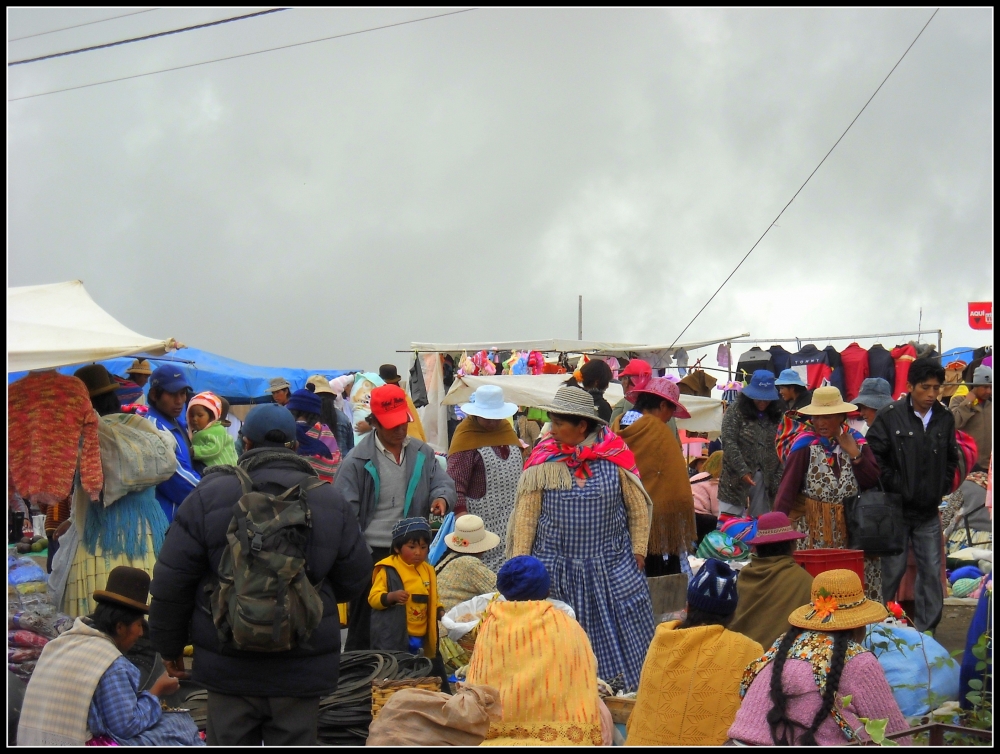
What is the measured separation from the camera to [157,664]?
14.5 feet

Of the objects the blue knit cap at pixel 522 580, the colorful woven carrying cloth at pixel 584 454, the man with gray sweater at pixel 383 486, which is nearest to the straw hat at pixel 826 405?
the colorful woven carrying cloth at pixel 584 454

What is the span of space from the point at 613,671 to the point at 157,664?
2385 mm

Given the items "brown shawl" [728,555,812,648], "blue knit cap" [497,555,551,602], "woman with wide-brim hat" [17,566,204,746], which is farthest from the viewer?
"brown shawl" [728,555,812,648]

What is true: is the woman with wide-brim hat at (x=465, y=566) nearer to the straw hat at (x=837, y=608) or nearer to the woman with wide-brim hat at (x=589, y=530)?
the woman with wide-brim hat at (x=589, y=530)

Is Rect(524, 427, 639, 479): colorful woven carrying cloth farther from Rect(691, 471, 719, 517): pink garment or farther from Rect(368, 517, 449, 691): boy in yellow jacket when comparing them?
Rect(691, 471, 719, 517): pink garment

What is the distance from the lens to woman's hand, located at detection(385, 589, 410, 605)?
5.44 meters

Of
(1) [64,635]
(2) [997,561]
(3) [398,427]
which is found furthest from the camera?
(3) [398,427]

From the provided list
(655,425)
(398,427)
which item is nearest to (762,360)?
(655,425)

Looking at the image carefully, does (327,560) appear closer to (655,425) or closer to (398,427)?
(398,427)

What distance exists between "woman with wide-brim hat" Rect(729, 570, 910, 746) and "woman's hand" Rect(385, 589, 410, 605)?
2501 millimetres

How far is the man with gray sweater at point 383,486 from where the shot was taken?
19.0 ft

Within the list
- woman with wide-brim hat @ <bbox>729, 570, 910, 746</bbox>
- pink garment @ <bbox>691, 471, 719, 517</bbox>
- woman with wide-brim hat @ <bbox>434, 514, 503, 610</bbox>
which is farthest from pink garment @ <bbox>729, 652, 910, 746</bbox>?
pink garment @ <bbox>691, 471, 719, 517</bbox>

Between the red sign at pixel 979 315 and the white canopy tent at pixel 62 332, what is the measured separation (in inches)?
261

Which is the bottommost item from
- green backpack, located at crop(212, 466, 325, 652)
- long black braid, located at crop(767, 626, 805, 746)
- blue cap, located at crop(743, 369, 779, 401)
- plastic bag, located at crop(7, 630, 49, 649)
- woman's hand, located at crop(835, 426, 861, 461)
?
plastic bag, located at crop(7, 630, 49, 649)
